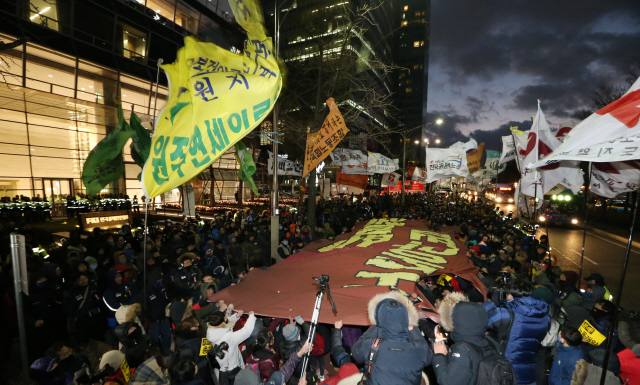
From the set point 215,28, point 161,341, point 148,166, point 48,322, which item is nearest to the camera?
point 148,166

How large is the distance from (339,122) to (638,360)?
761 cm

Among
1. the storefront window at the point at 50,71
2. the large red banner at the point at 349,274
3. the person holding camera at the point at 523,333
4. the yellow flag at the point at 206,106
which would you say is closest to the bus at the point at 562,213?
the large red banner at the point at 349,274

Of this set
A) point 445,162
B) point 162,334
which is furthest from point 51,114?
point 445,162

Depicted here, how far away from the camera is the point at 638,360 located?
3.51 metres

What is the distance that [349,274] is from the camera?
5922 mm

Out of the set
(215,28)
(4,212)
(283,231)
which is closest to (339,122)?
(283,231)

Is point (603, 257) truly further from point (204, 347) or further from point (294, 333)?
point (204, 347)

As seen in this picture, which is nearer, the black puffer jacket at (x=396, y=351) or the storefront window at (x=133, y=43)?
the black puffer jacket at (x=396, y=351)

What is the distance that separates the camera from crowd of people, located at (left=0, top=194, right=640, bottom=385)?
276cm

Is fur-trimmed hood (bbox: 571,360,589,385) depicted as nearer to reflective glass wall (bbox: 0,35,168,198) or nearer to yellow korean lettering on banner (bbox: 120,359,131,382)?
yellow korean lettering on banner (bbox: 120,359,131,382)

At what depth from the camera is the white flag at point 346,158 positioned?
15164 millimetres

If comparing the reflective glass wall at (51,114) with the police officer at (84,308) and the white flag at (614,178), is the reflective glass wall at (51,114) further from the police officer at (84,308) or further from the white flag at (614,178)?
the white flag at (614,178)

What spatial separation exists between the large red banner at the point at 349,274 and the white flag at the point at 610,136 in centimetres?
289

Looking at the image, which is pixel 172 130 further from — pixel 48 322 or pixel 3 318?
pixel 3 318
